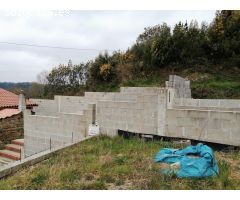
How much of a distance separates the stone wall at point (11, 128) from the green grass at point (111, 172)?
579 cm

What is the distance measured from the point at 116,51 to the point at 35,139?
1304 cm

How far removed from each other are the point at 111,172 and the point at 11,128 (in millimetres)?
8712

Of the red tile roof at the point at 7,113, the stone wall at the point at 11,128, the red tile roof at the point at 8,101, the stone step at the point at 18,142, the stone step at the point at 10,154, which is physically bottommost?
the stone step at the point at 10,154

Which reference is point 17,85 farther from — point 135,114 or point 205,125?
point 205,125

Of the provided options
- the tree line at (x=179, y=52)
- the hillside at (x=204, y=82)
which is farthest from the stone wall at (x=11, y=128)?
the tree line at (x=179, y=52)

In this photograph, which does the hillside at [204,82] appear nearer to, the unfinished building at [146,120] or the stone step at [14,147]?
the unfinished building at [146,120]

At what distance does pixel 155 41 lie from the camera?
18.8 m

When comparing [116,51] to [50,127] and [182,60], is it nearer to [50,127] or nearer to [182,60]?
[182,60]

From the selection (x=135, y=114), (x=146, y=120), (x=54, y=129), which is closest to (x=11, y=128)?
(x=54, y=129)

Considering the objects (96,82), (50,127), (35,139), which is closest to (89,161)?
(50,127)

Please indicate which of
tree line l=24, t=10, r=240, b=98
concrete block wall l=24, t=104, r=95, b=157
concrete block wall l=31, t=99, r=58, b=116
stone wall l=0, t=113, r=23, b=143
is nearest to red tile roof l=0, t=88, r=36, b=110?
concrete block wall l=31, t=99, r=58, b=116

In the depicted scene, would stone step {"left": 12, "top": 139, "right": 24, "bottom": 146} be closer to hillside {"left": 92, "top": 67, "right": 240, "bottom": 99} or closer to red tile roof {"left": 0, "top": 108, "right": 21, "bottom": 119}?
red tile roof {"left": 0, "top": 108, "right": 21, "bottom": 119}

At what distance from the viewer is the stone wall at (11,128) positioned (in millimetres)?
12773

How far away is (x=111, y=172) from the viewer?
232 inches
